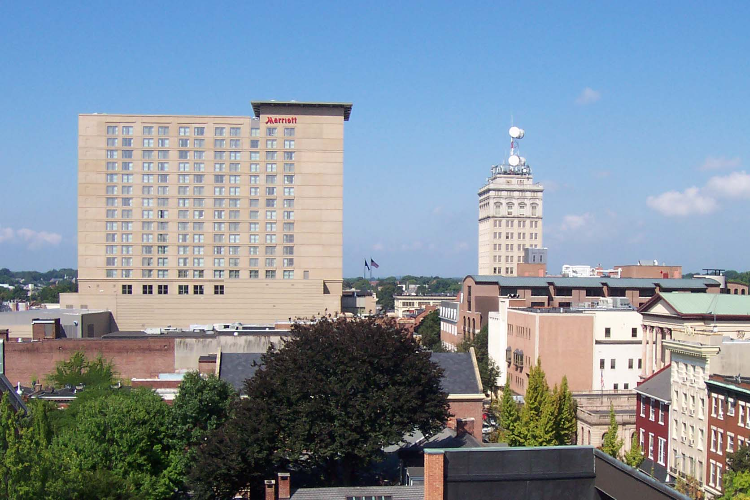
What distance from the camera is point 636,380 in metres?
94.4

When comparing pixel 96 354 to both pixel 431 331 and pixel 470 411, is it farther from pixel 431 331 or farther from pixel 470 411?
pixel 431 331

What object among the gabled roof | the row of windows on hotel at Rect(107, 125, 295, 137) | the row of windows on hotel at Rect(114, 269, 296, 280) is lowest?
the gabled roof

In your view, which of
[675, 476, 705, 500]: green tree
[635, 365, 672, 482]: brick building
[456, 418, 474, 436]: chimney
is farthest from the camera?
[635, 365, 672, 482]: brick building

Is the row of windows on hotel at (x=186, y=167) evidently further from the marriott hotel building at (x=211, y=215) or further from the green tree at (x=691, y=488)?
the green tree at (x=691, y=488)

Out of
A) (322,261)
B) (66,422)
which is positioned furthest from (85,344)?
(322,261)

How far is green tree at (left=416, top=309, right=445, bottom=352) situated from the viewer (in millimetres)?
142400

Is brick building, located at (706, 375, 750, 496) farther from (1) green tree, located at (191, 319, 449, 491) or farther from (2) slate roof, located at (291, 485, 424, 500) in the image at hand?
(2) slate roof, located at (291, 485, 424, 500)

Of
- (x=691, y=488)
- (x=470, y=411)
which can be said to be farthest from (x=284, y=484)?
(x=691, y=488)

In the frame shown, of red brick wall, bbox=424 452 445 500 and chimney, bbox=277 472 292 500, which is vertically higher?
red brick wall, bbox=424 452 445 500

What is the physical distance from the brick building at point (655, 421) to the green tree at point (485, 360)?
74.2ft

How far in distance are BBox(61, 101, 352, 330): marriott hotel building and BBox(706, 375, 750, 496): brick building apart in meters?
81.9

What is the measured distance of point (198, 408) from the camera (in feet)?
169

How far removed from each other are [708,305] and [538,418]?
27.9 m

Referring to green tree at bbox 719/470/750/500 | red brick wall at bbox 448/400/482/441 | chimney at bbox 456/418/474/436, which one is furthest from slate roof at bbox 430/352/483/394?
green tree at bbox 719/470/750/500
